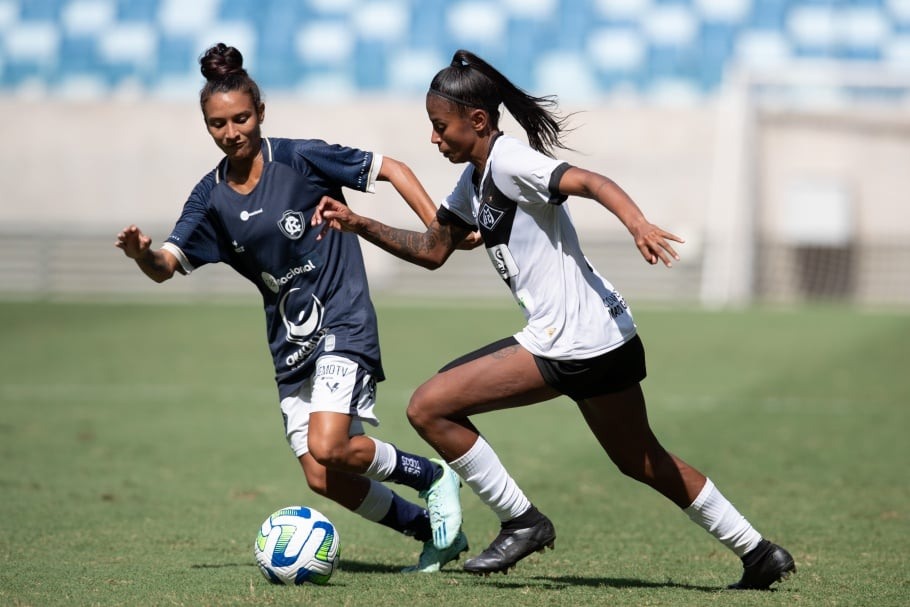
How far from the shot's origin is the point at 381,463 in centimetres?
527

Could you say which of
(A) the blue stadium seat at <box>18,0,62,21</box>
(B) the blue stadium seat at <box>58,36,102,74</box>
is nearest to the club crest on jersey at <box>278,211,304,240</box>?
(B) the blue stadium seat at <box>58,36,102,74</box>

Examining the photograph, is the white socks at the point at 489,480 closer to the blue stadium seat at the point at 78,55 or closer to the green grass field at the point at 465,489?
the green grass field at the point at 465,489

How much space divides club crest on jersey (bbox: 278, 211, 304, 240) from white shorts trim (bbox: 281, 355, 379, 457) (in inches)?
21.3

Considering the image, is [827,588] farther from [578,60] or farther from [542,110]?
[578,60]

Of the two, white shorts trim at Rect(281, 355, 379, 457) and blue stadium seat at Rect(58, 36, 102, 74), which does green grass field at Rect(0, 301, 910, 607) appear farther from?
blue stadium seat at Rect(58, 36, 102, 74)

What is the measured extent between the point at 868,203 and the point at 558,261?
2030 centimetres

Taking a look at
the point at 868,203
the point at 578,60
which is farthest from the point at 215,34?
the point at 868,203

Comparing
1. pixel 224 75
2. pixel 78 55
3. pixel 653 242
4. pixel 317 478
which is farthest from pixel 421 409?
pixel 78 55

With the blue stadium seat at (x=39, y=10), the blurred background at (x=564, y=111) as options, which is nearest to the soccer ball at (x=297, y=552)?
the blurred background at (x=564, y=111)

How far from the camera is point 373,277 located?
79.0 feet

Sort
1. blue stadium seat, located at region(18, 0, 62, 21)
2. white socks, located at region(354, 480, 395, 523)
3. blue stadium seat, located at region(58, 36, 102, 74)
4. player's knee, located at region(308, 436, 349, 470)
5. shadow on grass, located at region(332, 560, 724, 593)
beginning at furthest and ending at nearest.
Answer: blue stadium seat, located at region(18, 0, 62, 21) < blue stadium seat, located at region(58, 36, 102, 74) < white socks, located at region(354, 480, 395, 523) < player's knee, located at region(308, 436, 349, 470) < shadow on grass, located at region(332, 560, 724, 593)

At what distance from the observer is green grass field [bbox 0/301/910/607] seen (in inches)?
195

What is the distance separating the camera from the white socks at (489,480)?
16.3 feet

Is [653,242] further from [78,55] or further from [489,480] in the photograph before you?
[78,55]
